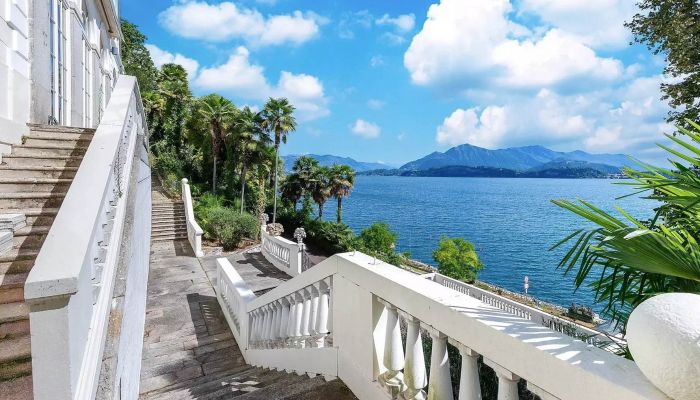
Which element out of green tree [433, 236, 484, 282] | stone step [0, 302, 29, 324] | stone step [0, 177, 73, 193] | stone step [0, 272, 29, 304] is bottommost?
green tree [433, 236, 484, 282]

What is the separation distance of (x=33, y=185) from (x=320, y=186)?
33.0 m

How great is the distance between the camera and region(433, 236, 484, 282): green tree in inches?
1291

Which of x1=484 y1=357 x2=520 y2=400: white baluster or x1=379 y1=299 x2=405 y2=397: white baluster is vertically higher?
x1=484 y1=357 x2=520 y2=400: white baluster

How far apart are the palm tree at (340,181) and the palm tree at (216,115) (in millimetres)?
13125

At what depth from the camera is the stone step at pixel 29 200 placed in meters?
3.79

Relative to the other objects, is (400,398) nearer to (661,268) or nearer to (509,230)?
(661,268)

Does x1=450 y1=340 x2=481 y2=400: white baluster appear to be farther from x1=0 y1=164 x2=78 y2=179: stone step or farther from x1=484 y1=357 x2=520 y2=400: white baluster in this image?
x1=0 y1=164 x2=78 y2=179: stone step

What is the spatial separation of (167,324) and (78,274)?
19.1 ft

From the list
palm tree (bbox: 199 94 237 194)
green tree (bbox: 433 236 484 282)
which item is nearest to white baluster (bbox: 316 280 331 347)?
palm tree (bbox: 199 94 237 194)

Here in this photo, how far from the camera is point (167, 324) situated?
6629 millimetres

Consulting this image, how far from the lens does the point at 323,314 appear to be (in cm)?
295

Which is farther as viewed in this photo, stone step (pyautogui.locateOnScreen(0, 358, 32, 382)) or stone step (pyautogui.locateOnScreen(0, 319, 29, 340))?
stone step (pyautogui.locateOnScreen(0, 319, 29, 340))

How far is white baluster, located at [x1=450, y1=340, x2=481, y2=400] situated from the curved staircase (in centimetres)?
277

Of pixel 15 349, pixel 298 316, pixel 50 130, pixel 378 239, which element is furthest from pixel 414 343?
pixel 378 239
